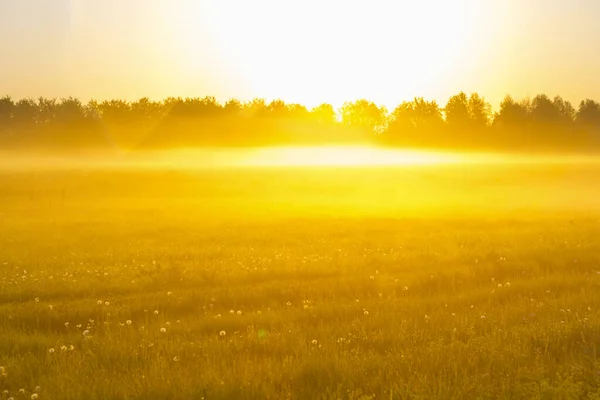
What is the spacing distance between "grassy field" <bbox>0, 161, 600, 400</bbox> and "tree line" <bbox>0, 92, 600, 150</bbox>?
7173cm

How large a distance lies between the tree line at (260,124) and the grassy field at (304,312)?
7173 centimetres

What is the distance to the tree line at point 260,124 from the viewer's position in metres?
93.4

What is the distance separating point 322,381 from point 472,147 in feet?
308

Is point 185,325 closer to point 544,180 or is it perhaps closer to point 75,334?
point 75,334

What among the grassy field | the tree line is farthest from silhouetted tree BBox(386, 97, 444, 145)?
the grassy field

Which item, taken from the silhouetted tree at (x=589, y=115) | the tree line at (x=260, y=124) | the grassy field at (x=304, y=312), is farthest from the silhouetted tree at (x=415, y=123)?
the grassy field at (x=304, y=312)

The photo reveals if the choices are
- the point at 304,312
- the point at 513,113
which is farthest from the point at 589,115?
the point at 304,312

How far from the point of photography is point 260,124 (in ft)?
339

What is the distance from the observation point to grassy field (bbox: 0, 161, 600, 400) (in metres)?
7.69

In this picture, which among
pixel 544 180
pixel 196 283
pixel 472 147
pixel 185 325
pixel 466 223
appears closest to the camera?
pixel 185 325

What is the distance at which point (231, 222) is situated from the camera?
28578mm

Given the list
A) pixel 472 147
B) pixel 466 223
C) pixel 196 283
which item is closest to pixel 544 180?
pixel 472 147

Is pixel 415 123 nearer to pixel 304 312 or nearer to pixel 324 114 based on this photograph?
pixel 324 114

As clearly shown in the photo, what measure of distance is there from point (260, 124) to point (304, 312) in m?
93.6
